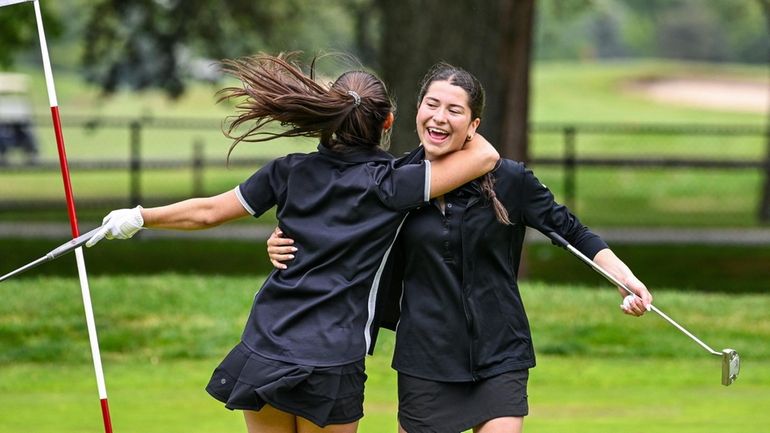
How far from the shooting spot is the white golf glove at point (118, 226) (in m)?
4.48

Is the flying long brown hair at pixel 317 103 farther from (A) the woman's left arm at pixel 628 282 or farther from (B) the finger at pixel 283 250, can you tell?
(A) the woman's left arm at pixel 628 282

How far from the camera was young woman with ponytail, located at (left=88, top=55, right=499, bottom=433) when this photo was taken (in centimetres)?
428

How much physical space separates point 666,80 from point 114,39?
3481cm

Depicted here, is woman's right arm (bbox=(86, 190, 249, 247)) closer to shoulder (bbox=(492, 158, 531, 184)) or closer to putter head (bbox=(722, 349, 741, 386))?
shoulder (bbox=(492, 158, 531, 184))

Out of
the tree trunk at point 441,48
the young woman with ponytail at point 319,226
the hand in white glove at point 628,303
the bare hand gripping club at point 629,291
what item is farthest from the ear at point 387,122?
the tree trunk at point 441,48

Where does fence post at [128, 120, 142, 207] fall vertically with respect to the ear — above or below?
below

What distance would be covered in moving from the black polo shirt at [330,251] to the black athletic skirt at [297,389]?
3cm

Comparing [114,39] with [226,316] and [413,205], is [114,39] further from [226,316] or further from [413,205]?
[413,205]

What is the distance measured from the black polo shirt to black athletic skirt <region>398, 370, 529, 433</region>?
354mm

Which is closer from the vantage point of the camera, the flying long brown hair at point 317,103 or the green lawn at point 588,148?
the flying long brown hair at point 317,103

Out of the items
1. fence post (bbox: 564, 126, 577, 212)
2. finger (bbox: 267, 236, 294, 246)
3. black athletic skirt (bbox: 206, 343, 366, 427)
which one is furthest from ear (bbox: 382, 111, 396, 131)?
fence post (bbox: 564, 126, 577, 212)

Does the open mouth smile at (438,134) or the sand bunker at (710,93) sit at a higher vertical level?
the open mouth smile at (438,134)

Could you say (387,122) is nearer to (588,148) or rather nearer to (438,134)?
(438,134)

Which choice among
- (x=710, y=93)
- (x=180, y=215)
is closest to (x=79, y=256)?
(x=180, y=215)
